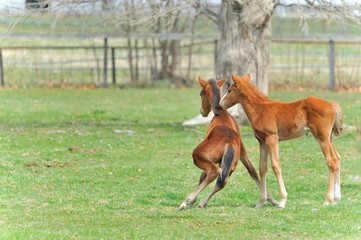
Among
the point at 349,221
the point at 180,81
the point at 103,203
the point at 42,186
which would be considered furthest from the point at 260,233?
the point at 180,81

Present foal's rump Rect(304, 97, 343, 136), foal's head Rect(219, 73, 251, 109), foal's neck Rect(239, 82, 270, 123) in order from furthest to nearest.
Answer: foal's head Rect(219, 73, 251, 109)
foal's neck Rect(239, 82, 270, 123)
foal's rump Rect(304, 97, 343, 136)

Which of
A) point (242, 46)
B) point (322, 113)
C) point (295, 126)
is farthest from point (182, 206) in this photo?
point (242, 46)

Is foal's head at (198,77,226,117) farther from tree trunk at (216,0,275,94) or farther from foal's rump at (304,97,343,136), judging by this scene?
tree trunk at (216,0,275,94)

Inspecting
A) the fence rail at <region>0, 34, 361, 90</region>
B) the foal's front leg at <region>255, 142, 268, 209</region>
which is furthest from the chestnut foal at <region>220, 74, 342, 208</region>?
the fence rail at <region>0, 34, 361, 90</region>

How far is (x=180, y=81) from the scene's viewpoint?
2630cm

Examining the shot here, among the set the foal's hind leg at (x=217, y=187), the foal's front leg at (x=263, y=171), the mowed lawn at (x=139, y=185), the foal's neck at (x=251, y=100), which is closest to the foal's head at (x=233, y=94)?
the foal's neck at (x=251, y=100)

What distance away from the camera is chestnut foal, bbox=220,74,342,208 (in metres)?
6.77

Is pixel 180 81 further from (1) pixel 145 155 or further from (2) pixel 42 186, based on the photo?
(2) pixel 42 186

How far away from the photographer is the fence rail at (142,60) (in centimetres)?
2391

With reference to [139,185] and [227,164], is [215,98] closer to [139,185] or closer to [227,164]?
[227,164]

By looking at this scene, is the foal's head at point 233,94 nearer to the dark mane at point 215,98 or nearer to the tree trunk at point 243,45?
Result: the dark mane at point 215,98

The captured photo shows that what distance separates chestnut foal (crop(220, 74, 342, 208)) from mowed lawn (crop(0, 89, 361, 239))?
1.21 feet

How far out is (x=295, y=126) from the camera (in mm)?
6887

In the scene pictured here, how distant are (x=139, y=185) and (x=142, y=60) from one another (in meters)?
18.6
